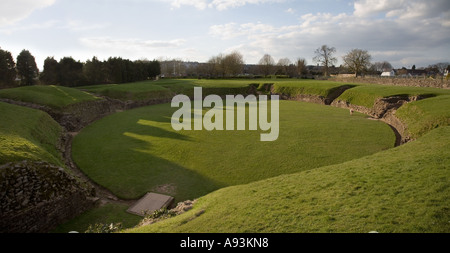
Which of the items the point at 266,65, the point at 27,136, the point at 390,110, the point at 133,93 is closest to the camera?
the point at 27,136

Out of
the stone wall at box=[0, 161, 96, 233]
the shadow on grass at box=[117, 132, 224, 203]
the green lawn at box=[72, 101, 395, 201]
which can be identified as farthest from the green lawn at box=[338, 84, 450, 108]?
the stone wall at box=[0, 161, 96, 233]

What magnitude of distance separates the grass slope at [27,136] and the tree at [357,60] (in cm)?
8007

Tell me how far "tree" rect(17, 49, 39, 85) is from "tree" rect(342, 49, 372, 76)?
82.5 metres

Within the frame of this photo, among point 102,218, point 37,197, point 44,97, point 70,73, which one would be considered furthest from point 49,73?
point 102,218

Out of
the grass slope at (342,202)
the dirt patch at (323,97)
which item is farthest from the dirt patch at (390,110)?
the grass slope at (342,202)

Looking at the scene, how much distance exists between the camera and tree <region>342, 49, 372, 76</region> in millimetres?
75500

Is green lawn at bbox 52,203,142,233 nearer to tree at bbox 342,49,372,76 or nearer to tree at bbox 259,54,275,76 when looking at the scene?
tree at bbox 342,49,372,76

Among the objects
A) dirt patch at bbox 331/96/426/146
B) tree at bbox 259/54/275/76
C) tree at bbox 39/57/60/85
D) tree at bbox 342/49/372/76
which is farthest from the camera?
tree at bbox 259/54/275/76

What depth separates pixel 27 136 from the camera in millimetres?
14891

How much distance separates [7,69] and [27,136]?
4108 centimetres

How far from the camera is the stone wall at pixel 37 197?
8.87 m

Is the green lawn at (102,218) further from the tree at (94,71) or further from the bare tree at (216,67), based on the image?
the bare tree at (216,67)

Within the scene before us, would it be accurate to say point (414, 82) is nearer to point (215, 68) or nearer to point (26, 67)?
point (215, 68)
